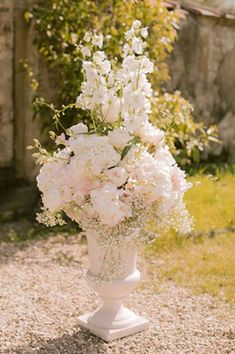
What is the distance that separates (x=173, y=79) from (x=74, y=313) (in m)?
3.75

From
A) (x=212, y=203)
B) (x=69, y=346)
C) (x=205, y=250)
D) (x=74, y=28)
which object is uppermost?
(x=74, y=28)

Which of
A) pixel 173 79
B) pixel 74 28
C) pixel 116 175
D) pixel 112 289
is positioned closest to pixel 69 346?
pixel 112 289

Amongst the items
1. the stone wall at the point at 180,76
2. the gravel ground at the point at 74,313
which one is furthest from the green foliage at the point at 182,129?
the gravel ground at the point at 74,313

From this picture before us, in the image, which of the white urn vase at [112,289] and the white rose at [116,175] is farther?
the white urn vase at [112,289]

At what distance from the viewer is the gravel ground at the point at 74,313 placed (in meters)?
3.62

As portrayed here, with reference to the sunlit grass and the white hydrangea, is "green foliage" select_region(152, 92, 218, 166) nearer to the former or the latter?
the sunlit grass

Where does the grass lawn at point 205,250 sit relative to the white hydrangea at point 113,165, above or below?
below

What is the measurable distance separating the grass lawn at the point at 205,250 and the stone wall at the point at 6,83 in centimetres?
162

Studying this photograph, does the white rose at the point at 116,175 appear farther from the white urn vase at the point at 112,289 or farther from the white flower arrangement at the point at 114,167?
the white urn vase at the point at 112,289

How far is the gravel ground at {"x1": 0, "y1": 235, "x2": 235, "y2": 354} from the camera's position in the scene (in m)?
3.62

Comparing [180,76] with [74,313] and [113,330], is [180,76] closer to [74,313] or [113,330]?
[74,313]

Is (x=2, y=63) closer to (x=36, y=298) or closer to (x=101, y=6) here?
(x=101, y=6)

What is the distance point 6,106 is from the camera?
614 centimetres

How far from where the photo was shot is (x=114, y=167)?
3.42 metres
